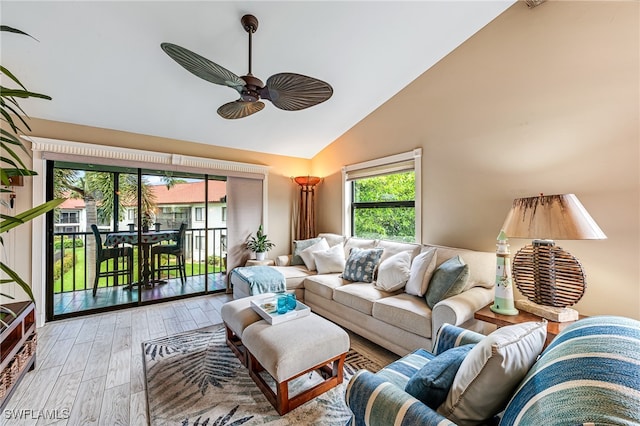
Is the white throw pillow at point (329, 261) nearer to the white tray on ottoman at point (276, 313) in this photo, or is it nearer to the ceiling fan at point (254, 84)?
the white tray on ottoman at point (276, 313)

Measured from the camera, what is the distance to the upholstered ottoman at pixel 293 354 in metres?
1.63

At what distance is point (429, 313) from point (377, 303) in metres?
0.47

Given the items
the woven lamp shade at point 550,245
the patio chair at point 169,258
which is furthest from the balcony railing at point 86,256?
the woven lamp shade at point 550,245

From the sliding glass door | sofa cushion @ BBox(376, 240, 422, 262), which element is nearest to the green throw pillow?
sofa cushion @ BBox(376, 240, 422, 262)

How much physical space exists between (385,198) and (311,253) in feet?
4.41

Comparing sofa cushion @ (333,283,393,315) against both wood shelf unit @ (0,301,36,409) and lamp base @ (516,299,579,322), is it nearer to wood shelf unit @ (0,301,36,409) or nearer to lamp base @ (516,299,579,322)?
lamp base @ (516,299,579,322)

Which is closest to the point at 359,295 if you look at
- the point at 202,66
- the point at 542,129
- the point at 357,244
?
the point at 357,244

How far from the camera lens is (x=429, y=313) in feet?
6.91

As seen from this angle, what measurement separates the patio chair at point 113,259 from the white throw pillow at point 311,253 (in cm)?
249

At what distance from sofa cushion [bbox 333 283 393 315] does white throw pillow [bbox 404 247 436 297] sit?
0.26 meters

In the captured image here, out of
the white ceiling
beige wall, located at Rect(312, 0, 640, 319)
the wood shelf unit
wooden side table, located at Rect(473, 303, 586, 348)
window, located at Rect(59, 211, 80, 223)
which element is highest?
the white ceiling

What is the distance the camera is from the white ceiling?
2.04 m

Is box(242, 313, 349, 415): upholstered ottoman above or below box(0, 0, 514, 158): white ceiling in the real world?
below

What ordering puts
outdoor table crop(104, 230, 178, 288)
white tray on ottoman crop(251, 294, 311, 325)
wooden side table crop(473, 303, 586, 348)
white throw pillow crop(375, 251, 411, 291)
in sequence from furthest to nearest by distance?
1. outdoor table crop(104, 230, 178, 288)
2. white throw pillow crop(375, 251, 411, 291)
3. white tray on ottoman crop(251, 294, 311, 325)
4. wooden side table crop(473, 303, 586, 348)
